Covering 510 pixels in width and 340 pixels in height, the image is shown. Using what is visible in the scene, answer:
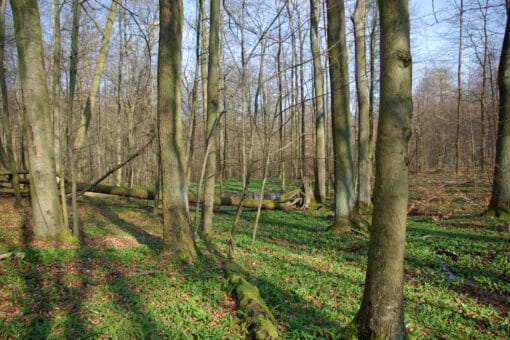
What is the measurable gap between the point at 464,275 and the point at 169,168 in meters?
5.80

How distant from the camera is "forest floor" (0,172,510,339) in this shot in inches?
148

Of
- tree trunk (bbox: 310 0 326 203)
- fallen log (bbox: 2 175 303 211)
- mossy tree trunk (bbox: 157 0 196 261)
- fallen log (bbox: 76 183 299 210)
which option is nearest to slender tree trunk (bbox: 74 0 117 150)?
fallen log (bbox: 76 183 299 210)

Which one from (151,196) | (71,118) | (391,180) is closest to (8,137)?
(71,118)

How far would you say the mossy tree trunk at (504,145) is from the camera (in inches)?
383

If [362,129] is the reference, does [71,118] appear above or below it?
below

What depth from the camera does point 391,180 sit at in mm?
3027

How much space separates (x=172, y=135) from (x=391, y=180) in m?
4.53

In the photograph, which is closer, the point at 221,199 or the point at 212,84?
the point at 212,84

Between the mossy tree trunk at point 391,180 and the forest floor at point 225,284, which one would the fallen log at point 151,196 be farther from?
the mossy tree trunk at point 391,180

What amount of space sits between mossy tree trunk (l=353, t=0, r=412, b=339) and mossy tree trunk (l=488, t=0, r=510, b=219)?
8676mm

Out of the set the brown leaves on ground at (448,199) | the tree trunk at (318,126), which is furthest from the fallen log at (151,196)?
the brown leaves on ground at (448,199)

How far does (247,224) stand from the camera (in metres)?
12.3

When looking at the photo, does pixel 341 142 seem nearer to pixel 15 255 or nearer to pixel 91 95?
pixel 15 255

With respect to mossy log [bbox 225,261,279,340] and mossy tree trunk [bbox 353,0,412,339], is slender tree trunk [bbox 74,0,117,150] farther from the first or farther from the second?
mossy tree trunk [bbox 353,0,412,339]
